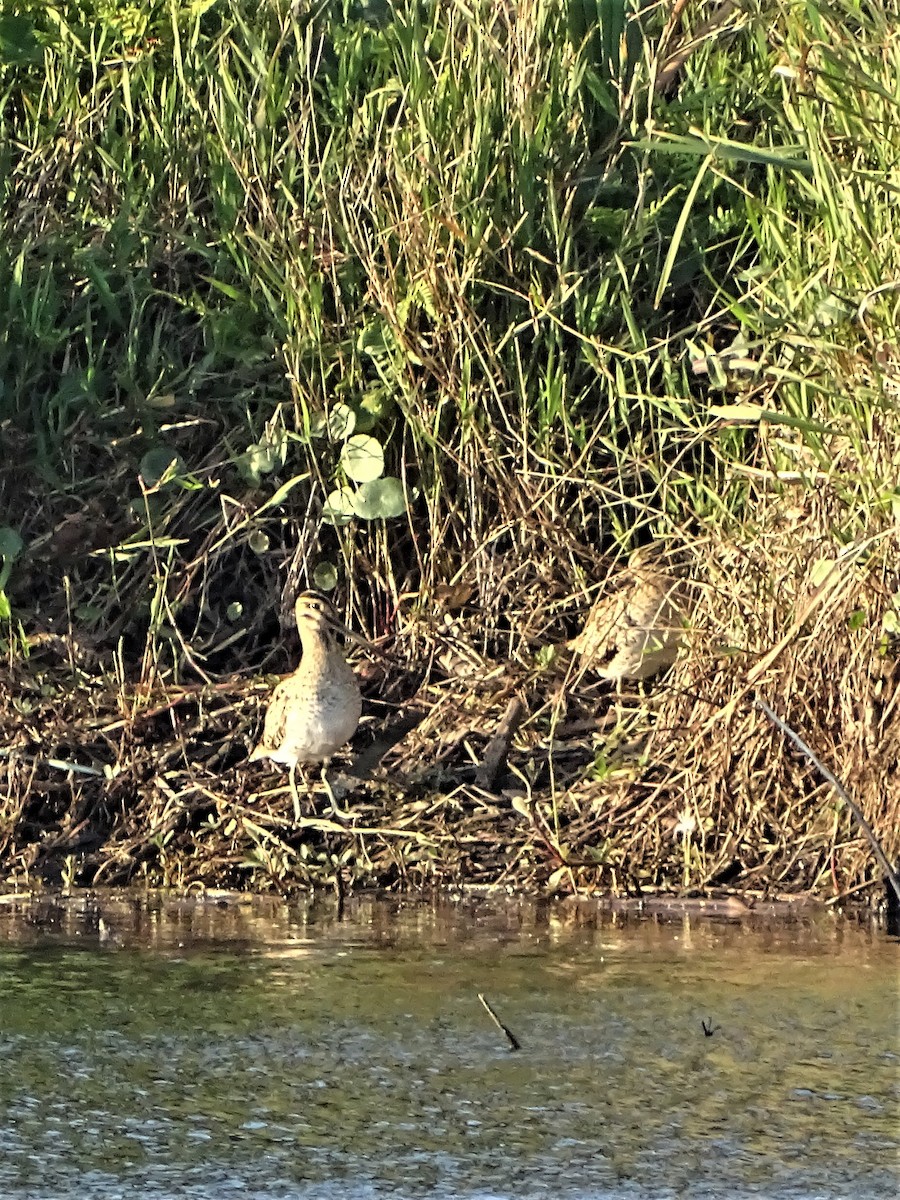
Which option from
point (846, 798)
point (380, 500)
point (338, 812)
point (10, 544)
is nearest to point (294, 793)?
point (338, 812)

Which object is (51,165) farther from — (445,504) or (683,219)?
(683,219)

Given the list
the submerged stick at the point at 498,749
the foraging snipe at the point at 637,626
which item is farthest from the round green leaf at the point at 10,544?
the foraging snipe at the point at 637,626

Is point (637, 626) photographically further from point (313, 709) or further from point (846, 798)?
point (846, 798)

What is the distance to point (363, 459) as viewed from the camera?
18.2ft

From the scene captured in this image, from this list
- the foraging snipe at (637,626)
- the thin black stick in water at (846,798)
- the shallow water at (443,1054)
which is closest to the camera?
the shallow water at (443,1054)

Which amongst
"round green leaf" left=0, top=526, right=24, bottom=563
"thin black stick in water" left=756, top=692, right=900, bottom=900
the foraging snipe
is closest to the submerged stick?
the foraging snipe

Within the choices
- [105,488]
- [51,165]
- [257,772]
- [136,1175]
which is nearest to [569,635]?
[257,772]

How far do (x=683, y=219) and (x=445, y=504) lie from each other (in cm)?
104

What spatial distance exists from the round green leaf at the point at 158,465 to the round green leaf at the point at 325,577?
0.43 m

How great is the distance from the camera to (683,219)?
4.88 meters

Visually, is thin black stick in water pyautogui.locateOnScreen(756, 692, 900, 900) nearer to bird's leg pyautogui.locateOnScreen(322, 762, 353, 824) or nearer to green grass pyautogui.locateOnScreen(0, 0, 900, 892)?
green grass pyautogui.locateOnScreen(0, 0, 900, 892)

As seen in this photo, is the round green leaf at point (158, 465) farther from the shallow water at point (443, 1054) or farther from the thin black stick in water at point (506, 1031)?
the thin black stick in water at point (506, 1031)

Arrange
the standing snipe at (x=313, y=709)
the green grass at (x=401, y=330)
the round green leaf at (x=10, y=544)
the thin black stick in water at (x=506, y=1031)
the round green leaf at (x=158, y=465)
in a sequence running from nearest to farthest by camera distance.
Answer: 1. the thin black stick in water at (x=506, y=1031)
2. the standing snipe at (x=313, y=709)
3. the green grass at (x=401, y=330)
4. the round green leaf at (x=10, y=544)
5. the round green leaf at (x=158, y=465)

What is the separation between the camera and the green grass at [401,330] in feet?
17.9
